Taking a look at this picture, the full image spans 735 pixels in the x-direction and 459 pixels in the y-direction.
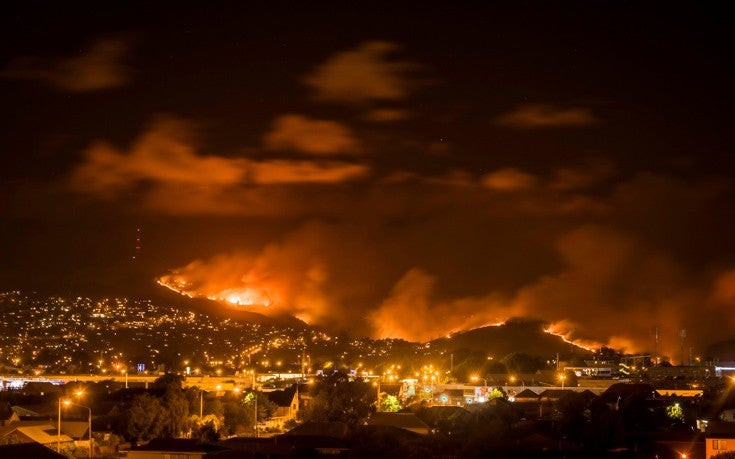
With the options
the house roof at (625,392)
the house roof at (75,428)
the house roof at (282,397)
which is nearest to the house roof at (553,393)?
the house roof at (625,392)

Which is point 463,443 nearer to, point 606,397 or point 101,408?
point 101,408

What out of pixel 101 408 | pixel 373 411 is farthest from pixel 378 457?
pixel 373 411

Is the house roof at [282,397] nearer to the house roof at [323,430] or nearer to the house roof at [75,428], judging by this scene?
the house roof at [323,430]

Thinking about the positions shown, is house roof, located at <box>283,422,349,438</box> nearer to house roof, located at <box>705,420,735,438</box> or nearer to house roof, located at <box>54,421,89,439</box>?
house roof, located at <box>54,421,89,439</box>

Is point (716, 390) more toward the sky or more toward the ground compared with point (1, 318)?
more toward the ground

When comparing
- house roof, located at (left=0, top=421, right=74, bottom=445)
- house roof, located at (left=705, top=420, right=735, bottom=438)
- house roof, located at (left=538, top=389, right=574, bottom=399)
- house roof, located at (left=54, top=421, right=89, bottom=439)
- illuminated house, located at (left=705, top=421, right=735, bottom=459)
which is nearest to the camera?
illuminated house, located at (left=705, top=421, right=735, bottom=459)

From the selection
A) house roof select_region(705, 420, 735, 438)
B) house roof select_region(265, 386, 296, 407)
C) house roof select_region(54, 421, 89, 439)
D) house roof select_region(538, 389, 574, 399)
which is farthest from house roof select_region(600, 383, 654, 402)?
house roof select_region(54, 421, 89, 439)
